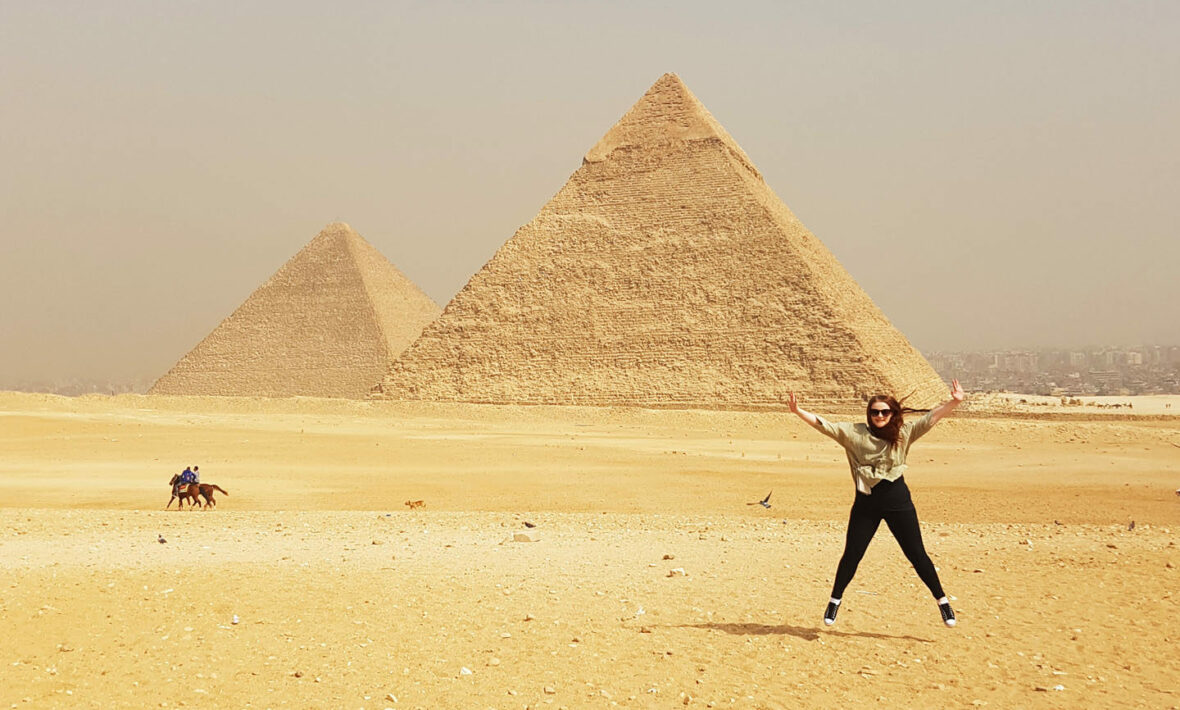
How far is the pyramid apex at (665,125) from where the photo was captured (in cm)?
5012

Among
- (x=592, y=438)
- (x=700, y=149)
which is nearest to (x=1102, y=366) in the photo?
(x=700, y=149)

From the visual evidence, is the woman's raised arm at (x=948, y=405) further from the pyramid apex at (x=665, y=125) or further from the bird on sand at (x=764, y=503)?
the pyramid apex at (x=665, y=125)

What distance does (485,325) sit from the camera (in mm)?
47344

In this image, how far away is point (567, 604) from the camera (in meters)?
5.30

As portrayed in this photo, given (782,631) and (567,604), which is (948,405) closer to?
(782,631)

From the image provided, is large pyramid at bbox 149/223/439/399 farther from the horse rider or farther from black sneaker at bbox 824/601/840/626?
black sneaker at bbox 824/601/840/626

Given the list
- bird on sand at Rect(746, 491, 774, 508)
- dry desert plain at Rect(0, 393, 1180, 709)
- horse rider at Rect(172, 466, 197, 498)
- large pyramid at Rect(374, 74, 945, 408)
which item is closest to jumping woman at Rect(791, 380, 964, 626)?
dry desert plain at Rect(0, 393, 1180, 709)

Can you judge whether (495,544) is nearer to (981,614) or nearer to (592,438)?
(981,614)

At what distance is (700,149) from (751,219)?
15.5 ft

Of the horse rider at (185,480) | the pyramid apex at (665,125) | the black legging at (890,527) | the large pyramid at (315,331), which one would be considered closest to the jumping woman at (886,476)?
the black legging at (890,527)

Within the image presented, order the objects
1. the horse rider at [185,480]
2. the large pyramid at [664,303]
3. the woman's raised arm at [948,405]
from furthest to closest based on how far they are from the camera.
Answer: the large pyramid at [664,303]
the horse rider at [185,480]
the woman's raised arm at [948,405]

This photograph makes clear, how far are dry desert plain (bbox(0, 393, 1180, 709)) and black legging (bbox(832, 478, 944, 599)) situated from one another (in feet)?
0.86

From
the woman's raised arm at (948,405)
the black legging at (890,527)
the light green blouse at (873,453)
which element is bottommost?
the black legging at (890,527)

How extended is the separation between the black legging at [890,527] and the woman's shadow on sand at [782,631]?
177mm
